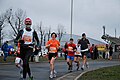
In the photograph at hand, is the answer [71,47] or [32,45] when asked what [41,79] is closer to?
[32,45]

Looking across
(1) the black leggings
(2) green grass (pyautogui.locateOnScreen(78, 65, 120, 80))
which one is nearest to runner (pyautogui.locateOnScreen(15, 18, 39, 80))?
(1) the black leggings

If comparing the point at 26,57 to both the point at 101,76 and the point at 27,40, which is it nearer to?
the point at 27,40

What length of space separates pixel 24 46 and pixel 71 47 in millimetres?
6489

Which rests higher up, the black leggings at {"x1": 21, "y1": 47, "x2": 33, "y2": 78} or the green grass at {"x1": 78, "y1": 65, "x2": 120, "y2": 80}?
the black leggings at {"x1": 21, "y1": 47, "x2": 33, "y2": 78}

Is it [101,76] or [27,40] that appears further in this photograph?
[101,76]

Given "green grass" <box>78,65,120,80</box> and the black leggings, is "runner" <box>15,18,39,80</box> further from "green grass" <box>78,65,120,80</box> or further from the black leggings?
"green grass" <box>78,65,120,80</box>

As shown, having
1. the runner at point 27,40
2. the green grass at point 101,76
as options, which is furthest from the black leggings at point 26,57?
the green grass at point 101,76

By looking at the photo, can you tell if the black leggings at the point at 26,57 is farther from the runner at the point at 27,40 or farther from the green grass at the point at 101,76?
the green grass at the point at 101,76

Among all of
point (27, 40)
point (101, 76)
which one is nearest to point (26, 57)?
point (27, 40)

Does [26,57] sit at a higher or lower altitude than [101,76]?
higher

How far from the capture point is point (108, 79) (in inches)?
397

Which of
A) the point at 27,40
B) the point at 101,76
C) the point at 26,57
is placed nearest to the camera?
the point at 26,57

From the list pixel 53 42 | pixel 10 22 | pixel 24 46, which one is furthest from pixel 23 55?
pixel 10 22

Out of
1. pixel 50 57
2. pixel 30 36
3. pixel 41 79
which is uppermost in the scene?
pixel 30 36
